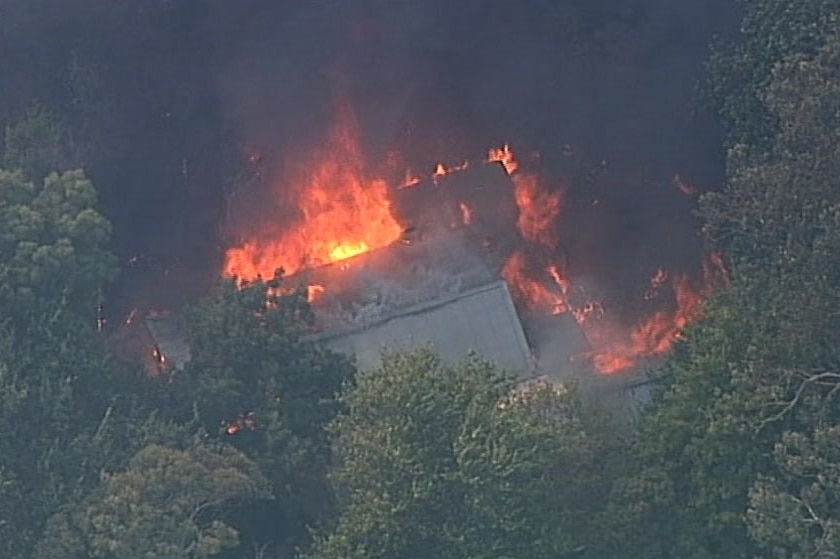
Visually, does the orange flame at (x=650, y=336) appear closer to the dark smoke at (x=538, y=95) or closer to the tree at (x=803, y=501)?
the dark smoke at (x=538, y=95)

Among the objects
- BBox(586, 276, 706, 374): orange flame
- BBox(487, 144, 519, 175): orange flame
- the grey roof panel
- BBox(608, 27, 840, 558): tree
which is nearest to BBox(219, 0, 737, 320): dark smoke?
BBox(487, 144, 519, 175): orange flame

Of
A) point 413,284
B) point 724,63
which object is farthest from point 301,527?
point 724,63

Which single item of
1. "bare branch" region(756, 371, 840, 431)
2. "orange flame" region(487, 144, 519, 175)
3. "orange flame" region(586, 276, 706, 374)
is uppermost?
"orange flame" region(487, 144, 519, 175)

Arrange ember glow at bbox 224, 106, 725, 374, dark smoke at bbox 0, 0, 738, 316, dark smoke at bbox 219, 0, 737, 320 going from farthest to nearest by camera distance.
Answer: dark smoke at bbox 219, 0, 737, 320 < dark smoke at bbox 0, 0, 738, 316 < ember glow at bbox 224, 106, 725, 374

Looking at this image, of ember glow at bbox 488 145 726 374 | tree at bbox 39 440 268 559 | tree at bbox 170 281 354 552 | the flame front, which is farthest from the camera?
the flame front

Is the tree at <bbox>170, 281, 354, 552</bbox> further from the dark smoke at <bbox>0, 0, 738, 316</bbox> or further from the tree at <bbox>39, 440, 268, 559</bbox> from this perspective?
the dark smoke at <bbox>0, 0, 738, 316</bbox>

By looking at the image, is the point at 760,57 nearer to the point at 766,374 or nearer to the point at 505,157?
the point at 766,374

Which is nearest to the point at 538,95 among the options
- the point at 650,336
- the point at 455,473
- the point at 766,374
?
the point at 650,336
